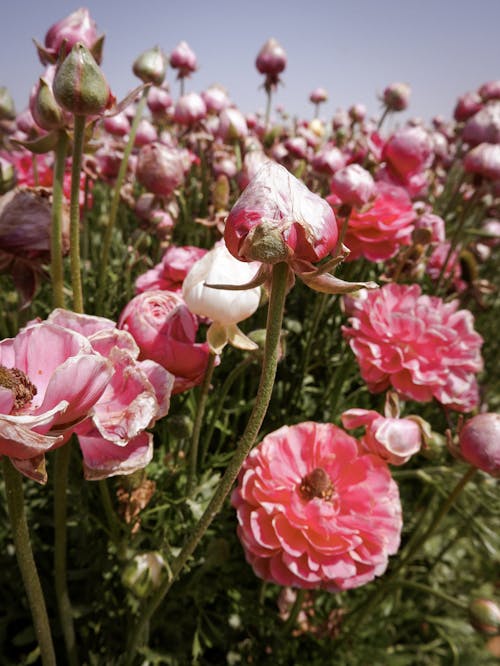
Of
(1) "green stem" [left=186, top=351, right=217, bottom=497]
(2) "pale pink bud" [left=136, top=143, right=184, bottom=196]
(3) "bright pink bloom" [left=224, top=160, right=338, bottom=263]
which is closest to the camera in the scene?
(3) "bright pink bloom" [left=224, top=160, right=338, bottom=263]

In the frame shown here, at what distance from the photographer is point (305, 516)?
601 millimetres

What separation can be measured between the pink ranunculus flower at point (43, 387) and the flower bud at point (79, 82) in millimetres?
194

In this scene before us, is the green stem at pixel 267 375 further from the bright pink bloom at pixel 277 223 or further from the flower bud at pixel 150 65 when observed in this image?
the flower bud at pixel 150 65

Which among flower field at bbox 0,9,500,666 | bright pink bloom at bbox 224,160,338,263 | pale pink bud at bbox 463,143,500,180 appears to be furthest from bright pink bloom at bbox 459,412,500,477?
pale pink bud at bbox 463,143,500,180

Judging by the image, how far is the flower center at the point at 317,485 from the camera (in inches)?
25.2

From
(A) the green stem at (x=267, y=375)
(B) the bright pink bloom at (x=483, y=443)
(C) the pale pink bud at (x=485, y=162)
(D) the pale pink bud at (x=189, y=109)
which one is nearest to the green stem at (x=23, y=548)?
(A) the green stem at (x=267, y=375)

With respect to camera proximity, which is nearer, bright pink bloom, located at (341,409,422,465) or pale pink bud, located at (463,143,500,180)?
bright pink bloom, located at (341,409,422,465)

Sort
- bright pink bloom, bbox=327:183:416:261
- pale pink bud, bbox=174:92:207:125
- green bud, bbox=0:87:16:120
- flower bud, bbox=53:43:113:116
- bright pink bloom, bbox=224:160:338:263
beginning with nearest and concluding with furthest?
bright pink bloom, bbox=224:160:338:263 < flower bud, bbox=53:43:113:116 < bright pink bloom, bbox=327:183:416:261 < green bud, bbox=0:87:16:120 < pale pink bud, bbox=174:92:207:125

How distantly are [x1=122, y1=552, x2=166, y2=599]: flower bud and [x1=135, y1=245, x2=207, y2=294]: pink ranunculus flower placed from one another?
0.34m

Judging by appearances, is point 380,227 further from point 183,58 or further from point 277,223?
point 183,58

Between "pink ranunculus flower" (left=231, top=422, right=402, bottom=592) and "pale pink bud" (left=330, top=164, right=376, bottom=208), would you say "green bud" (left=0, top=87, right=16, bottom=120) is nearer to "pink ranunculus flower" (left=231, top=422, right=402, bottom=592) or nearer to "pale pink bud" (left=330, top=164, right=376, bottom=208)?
"pale pink bud" (left=330, top=164, right=376, bottom=208)

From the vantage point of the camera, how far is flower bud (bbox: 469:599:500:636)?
24.7 inches

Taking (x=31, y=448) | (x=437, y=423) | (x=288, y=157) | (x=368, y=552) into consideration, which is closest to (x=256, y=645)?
(x=368, y=552)

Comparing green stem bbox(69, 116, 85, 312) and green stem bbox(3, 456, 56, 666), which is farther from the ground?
green stem bbox(69, 116, 85, 312)
